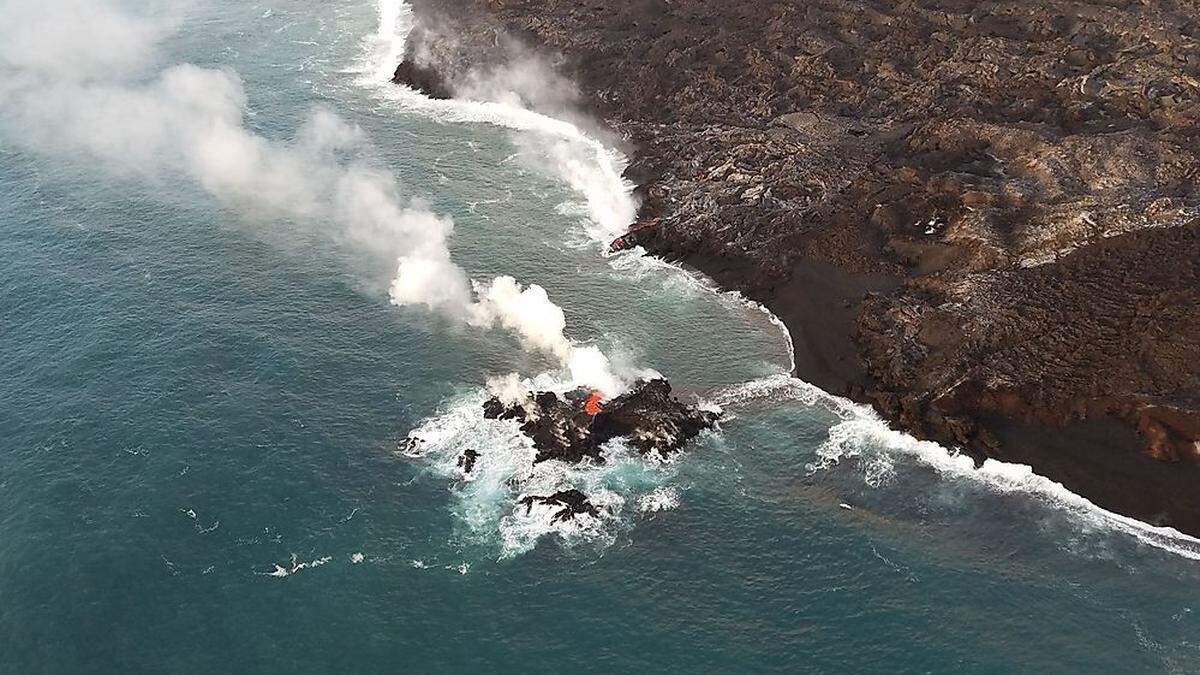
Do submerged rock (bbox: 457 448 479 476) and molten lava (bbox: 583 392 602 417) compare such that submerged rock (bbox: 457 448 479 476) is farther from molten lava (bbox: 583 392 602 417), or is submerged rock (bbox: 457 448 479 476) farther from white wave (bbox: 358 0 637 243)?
white wave (bbox: 358 0 637 243)

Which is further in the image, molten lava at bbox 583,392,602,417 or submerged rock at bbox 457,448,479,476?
molten lava at bbox 583,392,602,417

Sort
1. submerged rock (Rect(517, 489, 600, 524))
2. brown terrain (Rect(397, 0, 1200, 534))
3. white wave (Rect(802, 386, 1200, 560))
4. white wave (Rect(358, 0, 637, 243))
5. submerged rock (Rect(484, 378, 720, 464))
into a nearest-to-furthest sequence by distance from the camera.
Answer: white wave (Rect(802, 386, 1200, 560))
submerged rock (Rect(517, 489, 600, 524))
submerged rock (Rect(484, 378, 720, 464))
brown terrain (Rect(397, 0, 1200, 534))
white wave (Rect(358, 0, 637, 243))

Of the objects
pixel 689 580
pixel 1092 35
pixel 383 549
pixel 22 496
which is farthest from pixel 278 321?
pixel 1092 35

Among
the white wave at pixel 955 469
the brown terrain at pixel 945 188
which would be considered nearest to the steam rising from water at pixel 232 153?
the white wave at pixel 955 469

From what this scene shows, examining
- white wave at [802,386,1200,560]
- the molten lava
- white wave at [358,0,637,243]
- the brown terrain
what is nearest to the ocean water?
white wave at [802,386,1200,560]

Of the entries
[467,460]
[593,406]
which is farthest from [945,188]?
[467,460]

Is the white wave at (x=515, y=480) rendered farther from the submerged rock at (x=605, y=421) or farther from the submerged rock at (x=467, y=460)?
the submerged rock at (x=605, y=421)
